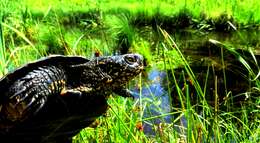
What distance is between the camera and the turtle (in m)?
1.00

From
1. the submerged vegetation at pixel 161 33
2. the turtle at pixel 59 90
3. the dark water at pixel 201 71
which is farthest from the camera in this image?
the submerged vegetation at pixel 161 33

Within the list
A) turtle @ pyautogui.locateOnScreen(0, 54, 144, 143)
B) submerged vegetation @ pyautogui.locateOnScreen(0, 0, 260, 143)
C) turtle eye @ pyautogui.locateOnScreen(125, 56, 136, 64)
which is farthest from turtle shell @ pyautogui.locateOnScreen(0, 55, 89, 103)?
submerged vegetation @ pyautogui.locateOnScreen(0, 0, 260, 143)

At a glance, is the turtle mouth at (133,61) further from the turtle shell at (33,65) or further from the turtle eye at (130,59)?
the turtle shell at (33,65)

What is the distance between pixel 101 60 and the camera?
43.9 inches

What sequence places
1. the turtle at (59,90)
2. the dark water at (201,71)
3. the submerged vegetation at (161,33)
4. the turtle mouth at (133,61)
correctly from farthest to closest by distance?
the submerged vegetation at (161,33), the dark water at (201,71), the turtle mouth at (133,61), the turtle at (59,90)

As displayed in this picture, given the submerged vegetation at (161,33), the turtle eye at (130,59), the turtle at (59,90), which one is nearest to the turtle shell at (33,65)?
the turtle at (59,90)

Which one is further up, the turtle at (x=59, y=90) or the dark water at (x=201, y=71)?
the turtle at (x=59, y=90)

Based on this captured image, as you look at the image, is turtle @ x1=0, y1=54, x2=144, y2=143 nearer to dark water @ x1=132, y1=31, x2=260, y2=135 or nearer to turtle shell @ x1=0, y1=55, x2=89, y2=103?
turtle shell @ x1=0, y1=55, x2=89, y2=103

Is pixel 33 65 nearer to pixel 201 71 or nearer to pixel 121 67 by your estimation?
pixel 121 67

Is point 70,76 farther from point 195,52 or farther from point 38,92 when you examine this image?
point 195,52

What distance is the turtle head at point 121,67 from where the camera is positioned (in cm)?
109

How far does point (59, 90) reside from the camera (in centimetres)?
108

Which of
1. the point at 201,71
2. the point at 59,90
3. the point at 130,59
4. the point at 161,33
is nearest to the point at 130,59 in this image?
the point at 130,59

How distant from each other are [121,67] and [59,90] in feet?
0.44
